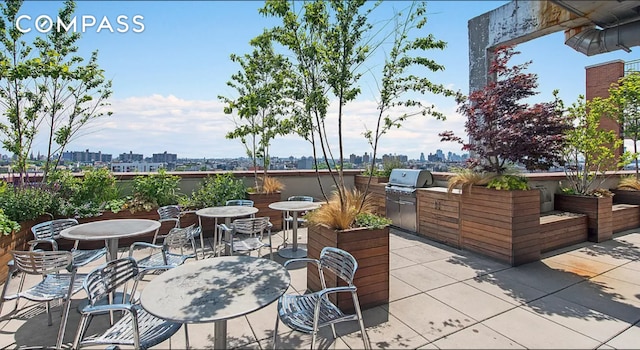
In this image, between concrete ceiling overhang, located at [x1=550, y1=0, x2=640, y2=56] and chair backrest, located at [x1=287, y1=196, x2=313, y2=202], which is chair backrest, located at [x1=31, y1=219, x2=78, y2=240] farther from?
concrete ceiling overhang, located at [x1=550, y1=0, x2=640, y2=56]

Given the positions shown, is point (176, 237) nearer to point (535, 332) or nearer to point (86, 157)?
point (535, 332)

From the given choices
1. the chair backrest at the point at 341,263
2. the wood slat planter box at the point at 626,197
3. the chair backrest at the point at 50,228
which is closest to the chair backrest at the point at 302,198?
the chair backrest at the point at 341,263

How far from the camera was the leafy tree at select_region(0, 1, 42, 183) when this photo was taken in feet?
14.9

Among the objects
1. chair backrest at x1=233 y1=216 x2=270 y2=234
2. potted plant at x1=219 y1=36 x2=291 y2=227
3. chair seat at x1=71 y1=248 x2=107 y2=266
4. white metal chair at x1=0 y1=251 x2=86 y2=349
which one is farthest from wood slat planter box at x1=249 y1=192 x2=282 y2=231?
white metal chair at x1=0 y1=251 x2=86 y2=349

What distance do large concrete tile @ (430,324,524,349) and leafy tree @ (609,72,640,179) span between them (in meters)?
6.35

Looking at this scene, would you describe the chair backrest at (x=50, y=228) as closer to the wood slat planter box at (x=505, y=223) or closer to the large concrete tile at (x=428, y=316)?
the large concrete tile at (x=428, y=316)

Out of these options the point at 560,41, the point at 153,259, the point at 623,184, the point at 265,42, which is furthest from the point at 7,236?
the point at 623,184

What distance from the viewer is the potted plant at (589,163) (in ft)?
17.6

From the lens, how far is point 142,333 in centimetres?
174

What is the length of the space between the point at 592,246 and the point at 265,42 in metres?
6.23

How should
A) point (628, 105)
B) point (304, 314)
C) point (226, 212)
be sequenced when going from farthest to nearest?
point (628, 105) → point (226, 212) → point (304, 314)

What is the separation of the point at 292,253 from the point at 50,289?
2.83m

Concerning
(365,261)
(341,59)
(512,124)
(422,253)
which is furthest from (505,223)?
(341,59)

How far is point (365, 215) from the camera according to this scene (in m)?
3.23
